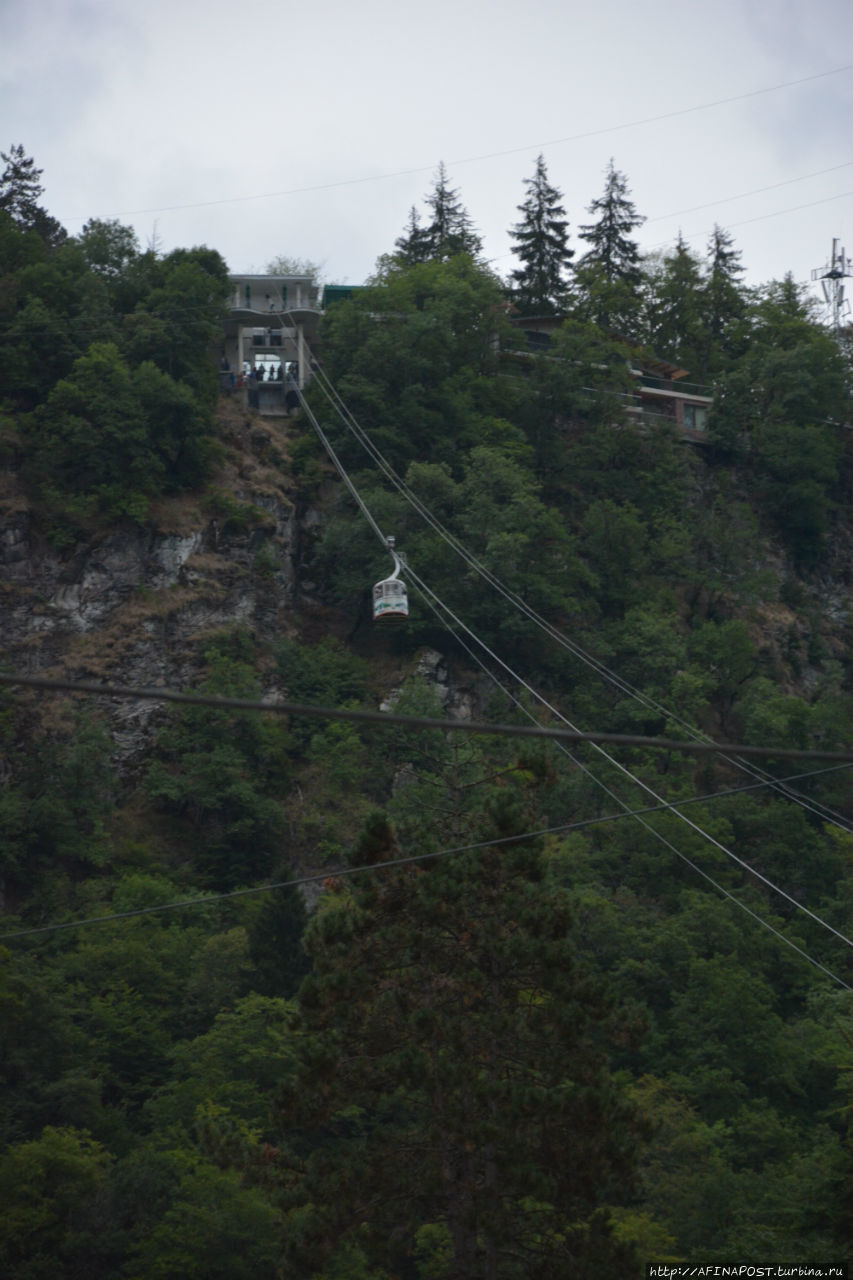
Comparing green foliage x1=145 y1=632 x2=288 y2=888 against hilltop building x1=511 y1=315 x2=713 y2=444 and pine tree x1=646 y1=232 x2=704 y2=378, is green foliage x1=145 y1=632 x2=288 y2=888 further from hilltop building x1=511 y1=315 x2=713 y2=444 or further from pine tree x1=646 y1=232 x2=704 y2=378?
pine tree x1=646 y1=232 x2=704 y2=378

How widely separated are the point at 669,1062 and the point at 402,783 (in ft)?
41.7

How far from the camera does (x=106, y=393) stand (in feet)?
160

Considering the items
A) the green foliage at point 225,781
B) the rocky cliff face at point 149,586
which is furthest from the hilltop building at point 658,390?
the green foliage at point 225,781

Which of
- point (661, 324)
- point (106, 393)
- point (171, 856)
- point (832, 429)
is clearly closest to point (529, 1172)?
point (171, 856)

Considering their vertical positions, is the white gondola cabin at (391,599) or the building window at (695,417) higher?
the building window at (695,417)

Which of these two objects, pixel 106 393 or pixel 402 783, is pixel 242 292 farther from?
pixel 402 783

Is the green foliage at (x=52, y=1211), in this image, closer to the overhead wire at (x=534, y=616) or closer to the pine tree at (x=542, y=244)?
the overhead wire at (x=534, y=616)

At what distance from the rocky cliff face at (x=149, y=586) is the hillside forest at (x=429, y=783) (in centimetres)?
13

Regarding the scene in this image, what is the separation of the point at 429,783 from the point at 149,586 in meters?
22.7

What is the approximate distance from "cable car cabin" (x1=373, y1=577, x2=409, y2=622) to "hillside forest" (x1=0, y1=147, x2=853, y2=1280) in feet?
12.3

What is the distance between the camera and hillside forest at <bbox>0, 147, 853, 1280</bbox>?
20.8 meters

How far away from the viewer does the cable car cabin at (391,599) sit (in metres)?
42.0

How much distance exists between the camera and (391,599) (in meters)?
42.1

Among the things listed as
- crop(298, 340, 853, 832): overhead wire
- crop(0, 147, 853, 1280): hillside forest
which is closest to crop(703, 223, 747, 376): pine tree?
crop(0, 147, 853, 1280): hillside forest
